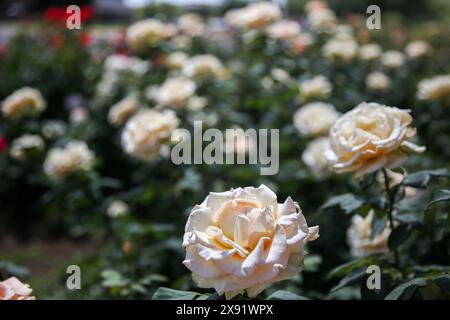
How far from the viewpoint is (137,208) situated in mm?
3279

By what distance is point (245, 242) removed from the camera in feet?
3.49

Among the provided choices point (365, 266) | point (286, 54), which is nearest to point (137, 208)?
point (286, 54)

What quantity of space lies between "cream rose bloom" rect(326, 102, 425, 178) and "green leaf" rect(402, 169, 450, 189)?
8 centimetres

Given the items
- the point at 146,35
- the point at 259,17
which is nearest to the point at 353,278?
the point at 259,17

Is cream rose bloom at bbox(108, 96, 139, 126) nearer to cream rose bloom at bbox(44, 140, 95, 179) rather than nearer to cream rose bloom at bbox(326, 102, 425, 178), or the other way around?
cream rose bloom at bbox(44, 140, 95, 179)

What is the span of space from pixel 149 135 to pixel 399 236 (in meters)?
1.10

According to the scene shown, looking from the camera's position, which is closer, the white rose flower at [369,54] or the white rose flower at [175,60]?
the white rose flower at [175,60]

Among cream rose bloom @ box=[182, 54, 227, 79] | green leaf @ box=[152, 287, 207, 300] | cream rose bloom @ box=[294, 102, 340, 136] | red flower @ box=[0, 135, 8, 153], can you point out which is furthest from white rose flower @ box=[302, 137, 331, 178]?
red flower @ box=[0, 135, 8, 153]

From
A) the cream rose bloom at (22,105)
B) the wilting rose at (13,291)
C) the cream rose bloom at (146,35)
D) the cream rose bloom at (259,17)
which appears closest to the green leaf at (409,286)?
the wilting rose at (13,291)

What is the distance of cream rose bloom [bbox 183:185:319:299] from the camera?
40.7 inches

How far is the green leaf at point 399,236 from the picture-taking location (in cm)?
148

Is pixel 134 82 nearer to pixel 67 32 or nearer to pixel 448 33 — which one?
pixel 67 32

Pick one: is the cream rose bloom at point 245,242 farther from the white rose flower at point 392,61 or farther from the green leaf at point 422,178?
the white rose flower at point 392,61

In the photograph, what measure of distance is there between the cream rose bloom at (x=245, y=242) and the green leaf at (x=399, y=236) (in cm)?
44
